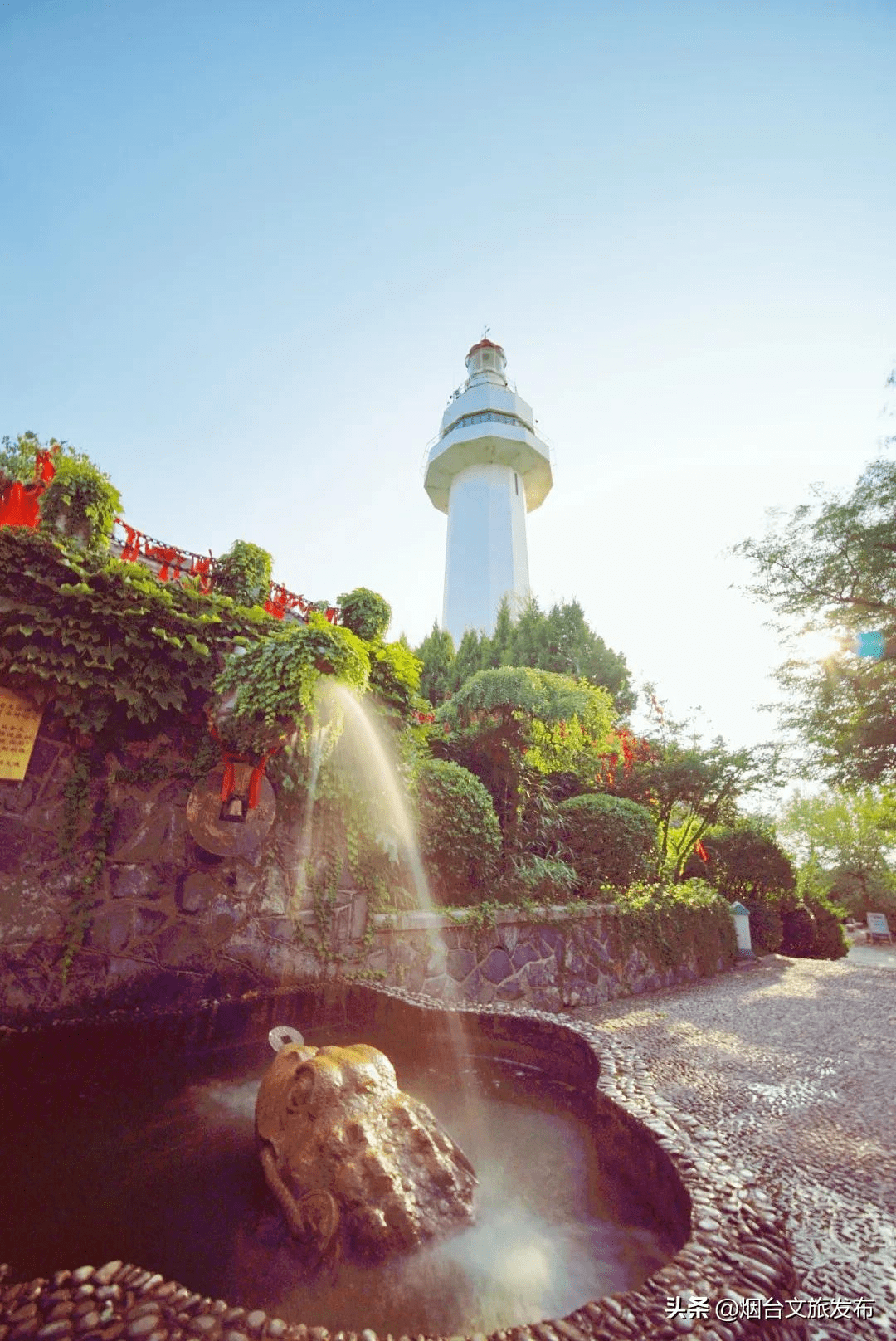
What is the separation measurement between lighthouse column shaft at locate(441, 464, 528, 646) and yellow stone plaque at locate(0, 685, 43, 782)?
65.0ft

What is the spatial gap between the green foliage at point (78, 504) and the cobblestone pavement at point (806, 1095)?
6190 mm

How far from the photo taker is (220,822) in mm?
4914

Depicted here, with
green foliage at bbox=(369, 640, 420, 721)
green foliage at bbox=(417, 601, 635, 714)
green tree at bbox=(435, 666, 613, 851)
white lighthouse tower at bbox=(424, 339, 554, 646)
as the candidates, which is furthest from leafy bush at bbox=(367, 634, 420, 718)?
white lighthouse tower at bbox=(424, 339, 554, 646)

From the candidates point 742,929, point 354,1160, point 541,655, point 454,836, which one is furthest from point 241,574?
point 541,655

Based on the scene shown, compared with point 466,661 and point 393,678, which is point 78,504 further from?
point 466,661

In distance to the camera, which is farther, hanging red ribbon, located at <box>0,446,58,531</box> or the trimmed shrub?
the trimmed shrub

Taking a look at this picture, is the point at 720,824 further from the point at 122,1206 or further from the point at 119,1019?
the point at 122,1206

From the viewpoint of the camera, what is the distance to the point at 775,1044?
17.7 feet

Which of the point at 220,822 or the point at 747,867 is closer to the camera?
the point at 220,822

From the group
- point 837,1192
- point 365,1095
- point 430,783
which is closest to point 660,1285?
point 365,1095

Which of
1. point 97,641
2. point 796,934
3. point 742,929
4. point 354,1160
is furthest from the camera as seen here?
point 796,934

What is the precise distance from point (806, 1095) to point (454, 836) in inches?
155

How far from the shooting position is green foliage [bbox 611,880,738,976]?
7867 mm

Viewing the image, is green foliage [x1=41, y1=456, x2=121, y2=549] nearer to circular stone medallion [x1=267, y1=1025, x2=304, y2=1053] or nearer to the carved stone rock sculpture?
circular stone medallion [x1=267, y1=1025, x2=304, y2=1053]
